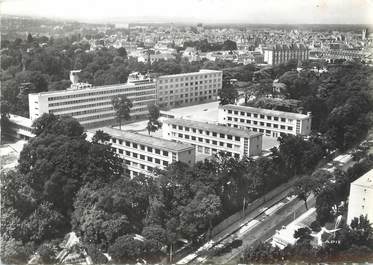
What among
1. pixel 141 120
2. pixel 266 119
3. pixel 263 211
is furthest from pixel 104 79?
pixel 263 211

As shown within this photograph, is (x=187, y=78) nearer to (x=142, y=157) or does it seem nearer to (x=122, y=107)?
(x=122, y=107)

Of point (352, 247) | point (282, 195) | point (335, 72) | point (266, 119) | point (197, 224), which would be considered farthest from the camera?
point (335, 72)

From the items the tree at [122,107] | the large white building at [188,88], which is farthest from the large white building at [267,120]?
the large white building at [188,88]

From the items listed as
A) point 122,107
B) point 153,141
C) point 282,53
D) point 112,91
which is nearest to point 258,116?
point 122,107

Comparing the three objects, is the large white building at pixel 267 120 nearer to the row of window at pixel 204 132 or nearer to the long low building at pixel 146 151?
the row of window at pixel 204 132

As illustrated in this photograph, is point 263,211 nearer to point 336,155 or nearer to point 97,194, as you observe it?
point 97,194

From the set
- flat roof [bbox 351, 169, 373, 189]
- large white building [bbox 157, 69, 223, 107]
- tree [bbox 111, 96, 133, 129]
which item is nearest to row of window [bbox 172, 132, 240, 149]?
tree [bbox 111, 96, 133, 129]

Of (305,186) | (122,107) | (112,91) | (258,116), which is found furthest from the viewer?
(112,91)
